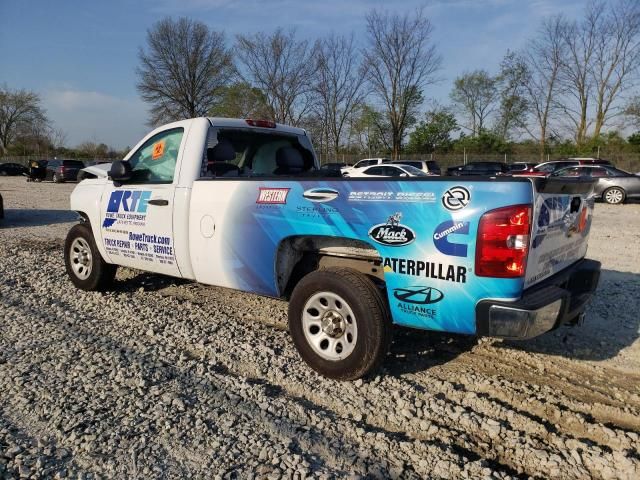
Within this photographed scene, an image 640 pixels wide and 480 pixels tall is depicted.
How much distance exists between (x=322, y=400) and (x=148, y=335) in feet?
6.36

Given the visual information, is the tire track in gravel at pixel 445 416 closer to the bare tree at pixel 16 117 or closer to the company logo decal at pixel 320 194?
the company logo decal at pixel 320 194

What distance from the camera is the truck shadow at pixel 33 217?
38.5 ft

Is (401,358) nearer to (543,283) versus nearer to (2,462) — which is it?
(543,283)

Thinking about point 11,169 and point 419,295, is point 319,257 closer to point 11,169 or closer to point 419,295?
point 419,295

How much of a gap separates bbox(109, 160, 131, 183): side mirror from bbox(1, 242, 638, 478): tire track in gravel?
1985mm

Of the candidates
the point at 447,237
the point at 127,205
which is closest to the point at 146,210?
the point at 127,205

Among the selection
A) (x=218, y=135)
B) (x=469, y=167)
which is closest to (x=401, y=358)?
(x=218, y=135)

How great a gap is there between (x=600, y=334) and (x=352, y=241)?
8.81 ft

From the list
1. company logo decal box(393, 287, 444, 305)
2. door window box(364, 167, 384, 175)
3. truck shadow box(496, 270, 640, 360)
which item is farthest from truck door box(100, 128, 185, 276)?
door window box(364, 167, 384, 175)

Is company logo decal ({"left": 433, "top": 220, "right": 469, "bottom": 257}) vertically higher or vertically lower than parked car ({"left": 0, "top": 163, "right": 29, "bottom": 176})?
lower

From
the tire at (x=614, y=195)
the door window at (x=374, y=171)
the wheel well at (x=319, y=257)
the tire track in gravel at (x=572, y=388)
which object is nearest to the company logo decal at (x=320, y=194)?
the wheel well at (x=319, y=257)

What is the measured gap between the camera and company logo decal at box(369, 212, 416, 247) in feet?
9.95

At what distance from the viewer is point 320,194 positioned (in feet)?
11.1

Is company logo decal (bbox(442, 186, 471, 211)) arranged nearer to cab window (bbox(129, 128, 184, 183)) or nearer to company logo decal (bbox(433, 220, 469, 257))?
company logo decal (bbox(433, 220, 469, 257))
